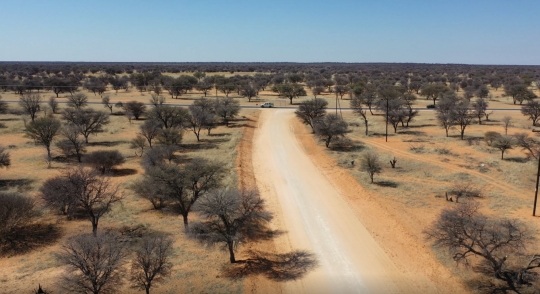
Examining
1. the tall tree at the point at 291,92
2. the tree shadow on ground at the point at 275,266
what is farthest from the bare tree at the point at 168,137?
the tall tree at the point at 291,92

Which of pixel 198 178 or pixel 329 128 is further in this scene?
pixel 329 128

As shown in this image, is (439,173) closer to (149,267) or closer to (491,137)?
(491,137)

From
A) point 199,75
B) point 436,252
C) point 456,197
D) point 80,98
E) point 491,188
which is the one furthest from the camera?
point 199,75

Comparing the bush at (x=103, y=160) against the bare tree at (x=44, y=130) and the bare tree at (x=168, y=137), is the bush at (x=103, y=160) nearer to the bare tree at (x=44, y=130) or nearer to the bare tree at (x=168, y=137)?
the bare tree at (x=44, y=130)

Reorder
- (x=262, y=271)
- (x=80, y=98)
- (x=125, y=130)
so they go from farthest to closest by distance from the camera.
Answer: (x=80, y=98) → (x=125, y=130) → (x=262, y=271)

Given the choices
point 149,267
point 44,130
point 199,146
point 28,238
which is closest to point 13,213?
point 28,238

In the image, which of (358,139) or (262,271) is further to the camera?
(358,139)

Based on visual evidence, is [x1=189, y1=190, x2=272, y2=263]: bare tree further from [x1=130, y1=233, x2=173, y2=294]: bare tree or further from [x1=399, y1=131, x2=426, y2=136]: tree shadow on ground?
[x1=399, y1=131, x2=426, y2=136]: tree shadow on ground

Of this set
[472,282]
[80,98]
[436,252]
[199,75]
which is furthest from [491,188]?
[199,75]

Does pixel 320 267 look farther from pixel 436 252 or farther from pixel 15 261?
pixel 15 261
